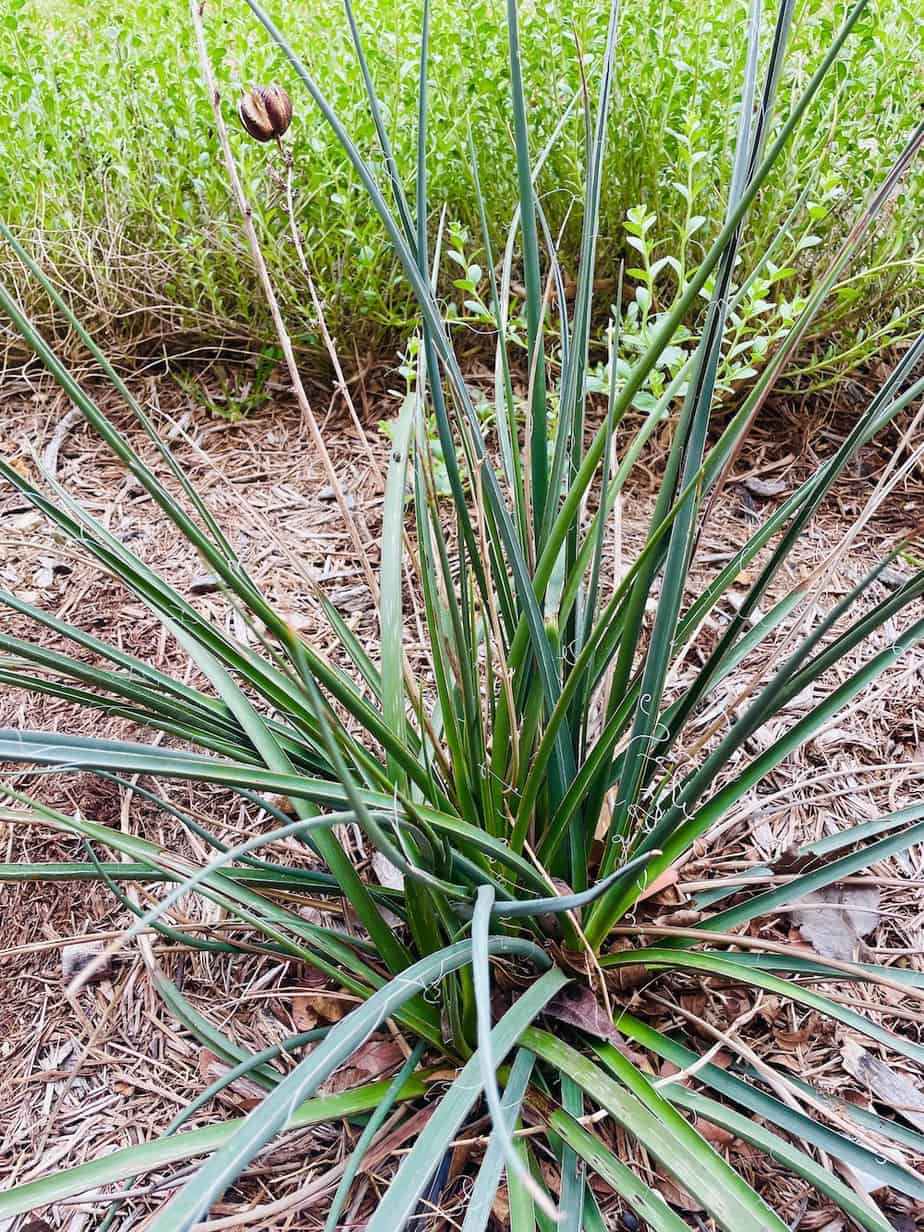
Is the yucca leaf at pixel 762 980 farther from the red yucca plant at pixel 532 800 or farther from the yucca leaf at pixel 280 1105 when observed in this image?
the yucca leaf at pixel 280 1105

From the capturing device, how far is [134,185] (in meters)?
1.74

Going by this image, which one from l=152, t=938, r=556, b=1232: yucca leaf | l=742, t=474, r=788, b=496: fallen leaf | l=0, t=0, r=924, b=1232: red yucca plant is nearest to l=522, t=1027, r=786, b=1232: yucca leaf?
l=0, t=0, r=924, b=1232: red yucca plant

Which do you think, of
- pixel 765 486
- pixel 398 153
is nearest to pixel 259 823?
pixel 765 486

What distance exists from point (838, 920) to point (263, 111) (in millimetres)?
1062

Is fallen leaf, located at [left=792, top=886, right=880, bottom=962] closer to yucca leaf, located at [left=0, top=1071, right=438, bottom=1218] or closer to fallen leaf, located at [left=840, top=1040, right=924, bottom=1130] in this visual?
fallen leaf, located at [left=840, top=1040, right=924, bottom=1130]

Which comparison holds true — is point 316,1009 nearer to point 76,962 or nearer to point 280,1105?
point 76,962

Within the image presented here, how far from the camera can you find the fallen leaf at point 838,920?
3.30ft

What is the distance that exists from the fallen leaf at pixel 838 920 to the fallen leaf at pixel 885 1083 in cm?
10

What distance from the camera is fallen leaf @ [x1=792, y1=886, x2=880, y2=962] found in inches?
39.6

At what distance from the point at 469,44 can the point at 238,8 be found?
0.80m

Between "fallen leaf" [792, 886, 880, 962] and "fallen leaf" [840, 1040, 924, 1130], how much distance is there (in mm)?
103

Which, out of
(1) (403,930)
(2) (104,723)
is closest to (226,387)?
(2) (104,723)

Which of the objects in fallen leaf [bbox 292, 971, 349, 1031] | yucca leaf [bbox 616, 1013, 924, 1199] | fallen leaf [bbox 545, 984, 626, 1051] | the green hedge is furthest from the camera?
the green hedge

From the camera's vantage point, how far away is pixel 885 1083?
3.03ft
